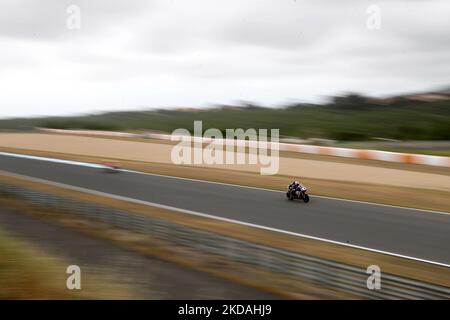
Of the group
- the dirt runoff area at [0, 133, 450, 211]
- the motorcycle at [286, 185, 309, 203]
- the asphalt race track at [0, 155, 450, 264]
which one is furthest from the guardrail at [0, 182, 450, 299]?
the dirt runoff area at [0, 133, 450, 211]

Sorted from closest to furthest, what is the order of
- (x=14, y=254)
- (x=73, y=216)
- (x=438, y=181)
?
1. (x=14, y=254)
2. (x=73, y=216)
3. (x=438, y=181)

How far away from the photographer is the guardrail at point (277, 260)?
6.60 metres

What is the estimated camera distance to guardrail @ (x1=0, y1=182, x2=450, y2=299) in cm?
660

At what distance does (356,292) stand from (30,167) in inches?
807

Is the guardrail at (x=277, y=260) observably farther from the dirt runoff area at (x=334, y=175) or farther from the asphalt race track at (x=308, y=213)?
the dirt runoff area at (x=334, y=175)

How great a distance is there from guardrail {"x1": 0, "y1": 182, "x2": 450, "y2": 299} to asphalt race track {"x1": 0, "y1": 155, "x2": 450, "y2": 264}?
2447mm

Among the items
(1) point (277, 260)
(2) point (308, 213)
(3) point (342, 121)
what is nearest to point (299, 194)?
(2) point (308, 213)

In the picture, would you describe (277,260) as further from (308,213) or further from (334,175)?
(334,175)

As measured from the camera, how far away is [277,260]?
7844 millimetres

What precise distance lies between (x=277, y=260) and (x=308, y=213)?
4.84 m

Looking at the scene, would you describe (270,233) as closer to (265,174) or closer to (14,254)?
(14,254)
